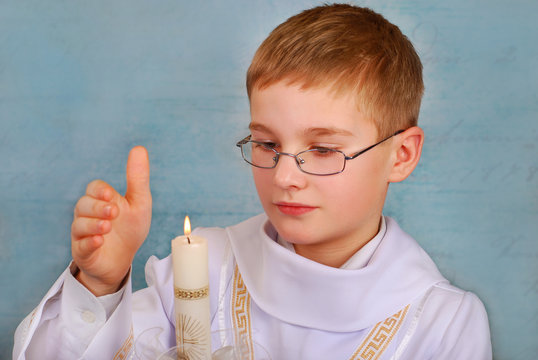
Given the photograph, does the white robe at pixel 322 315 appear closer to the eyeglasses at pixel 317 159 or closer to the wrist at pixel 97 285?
the wrist at pixel 97 285

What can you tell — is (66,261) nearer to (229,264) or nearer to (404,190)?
(229,264)

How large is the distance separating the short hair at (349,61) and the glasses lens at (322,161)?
4.6 inches

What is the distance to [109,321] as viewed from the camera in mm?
1191

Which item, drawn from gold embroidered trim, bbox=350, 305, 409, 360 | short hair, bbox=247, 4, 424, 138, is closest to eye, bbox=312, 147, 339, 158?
short hair, bbox=247, 4, 424, 138

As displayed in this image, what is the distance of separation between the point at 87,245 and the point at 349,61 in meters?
0.65

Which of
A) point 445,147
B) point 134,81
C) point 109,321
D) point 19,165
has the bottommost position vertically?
point 109,321

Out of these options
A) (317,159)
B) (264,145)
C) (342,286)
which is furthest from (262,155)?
(342,286)

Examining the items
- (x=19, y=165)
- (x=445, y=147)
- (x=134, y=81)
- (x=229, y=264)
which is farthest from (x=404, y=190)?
(x=19, y=165)

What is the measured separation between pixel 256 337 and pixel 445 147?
0.84m

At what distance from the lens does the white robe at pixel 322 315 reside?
1.21 m

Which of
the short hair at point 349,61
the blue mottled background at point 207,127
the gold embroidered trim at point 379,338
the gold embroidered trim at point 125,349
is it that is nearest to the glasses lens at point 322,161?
the short hair at point 349,61

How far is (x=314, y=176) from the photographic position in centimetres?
120

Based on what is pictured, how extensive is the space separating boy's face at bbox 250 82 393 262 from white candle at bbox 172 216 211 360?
376 mm

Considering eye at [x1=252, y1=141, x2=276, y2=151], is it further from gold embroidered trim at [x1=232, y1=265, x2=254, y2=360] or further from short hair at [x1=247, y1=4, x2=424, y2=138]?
gold embroidered trim at [x1=232, y1=265, x2=254, y2=360]
